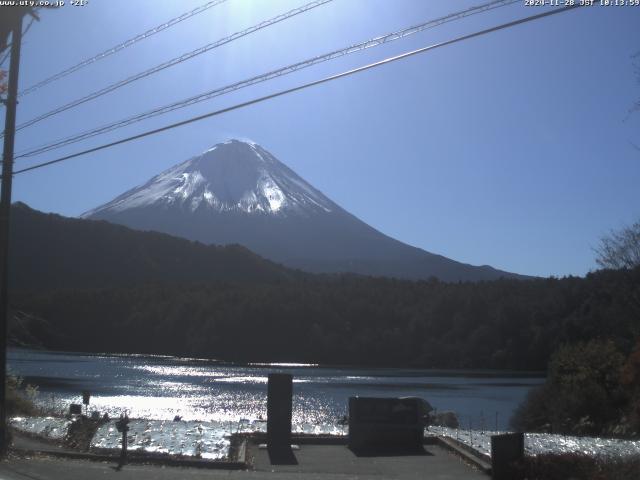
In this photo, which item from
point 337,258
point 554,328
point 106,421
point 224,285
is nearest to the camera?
point 106,421

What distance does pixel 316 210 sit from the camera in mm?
191500

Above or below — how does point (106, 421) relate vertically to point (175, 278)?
below

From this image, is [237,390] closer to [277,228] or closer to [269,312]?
[269,312]

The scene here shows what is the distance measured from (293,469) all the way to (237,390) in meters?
37.1

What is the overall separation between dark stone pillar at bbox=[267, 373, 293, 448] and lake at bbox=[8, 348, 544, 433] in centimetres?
1275

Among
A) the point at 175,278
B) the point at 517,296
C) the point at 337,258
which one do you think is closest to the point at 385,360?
the point at 517,296

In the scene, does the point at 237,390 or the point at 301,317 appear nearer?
the point at 237,390

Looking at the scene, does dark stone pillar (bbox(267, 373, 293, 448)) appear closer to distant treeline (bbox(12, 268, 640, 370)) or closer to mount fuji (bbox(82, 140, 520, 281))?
distant treeline (bbox(12, 268, 640, 370))

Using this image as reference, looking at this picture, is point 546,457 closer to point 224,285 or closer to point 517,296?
point 517,296

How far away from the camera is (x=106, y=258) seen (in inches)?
4948

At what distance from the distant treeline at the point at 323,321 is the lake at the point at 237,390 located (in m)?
5.49

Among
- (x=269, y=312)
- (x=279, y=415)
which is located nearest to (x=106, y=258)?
(x=269, y=312)

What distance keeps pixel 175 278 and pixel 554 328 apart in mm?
69230

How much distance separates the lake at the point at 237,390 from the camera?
121ft
